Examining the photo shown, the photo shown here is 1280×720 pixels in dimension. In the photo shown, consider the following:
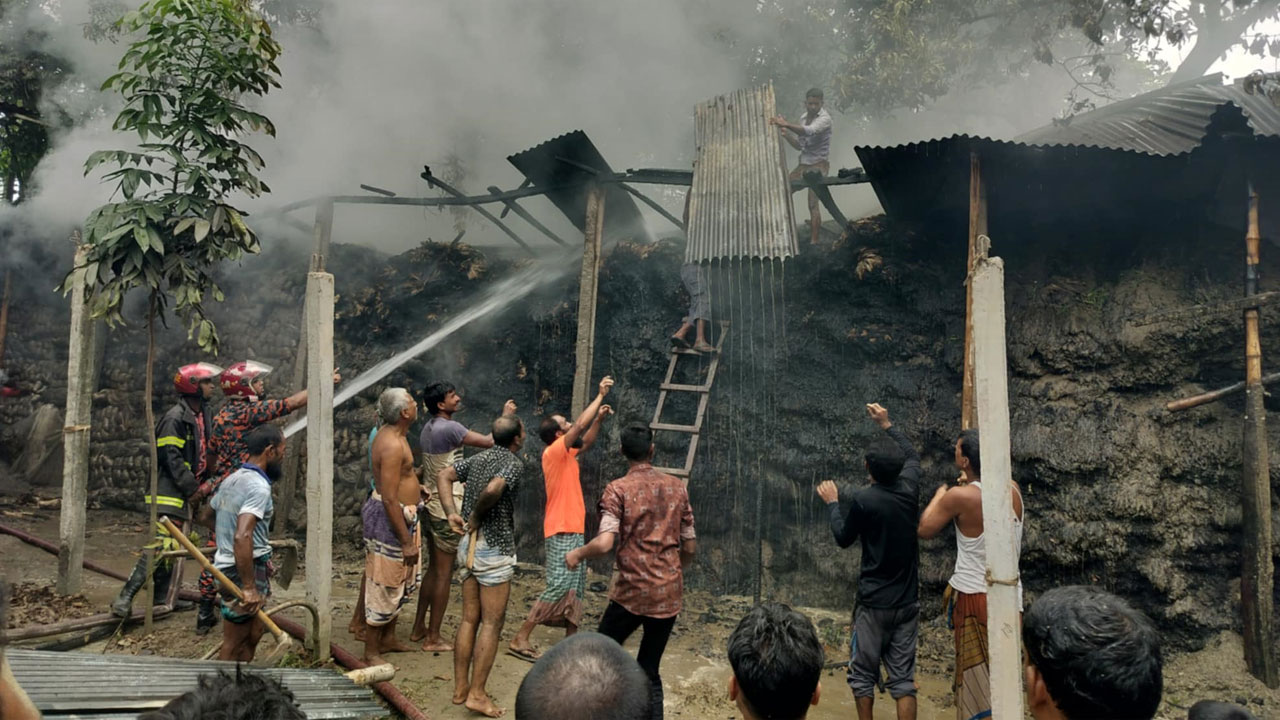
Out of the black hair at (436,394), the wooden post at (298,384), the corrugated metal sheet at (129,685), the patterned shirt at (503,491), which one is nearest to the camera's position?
the corrugated metal sheet at (129,685)

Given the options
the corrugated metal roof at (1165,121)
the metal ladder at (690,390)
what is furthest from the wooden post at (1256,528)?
the metal ladder at (690,390)

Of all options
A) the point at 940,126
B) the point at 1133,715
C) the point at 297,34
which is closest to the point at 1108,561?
the point at 1133,715

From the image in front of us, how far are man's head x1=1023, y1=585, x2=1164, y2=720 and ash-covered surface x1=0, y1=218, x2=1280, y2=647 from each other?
4.65m

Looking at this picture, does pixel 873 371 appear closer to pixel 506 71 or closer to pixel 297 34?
pixel 506 71

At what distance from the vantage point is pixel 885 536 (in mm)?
4340

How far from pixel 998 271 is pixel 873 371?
16.1 feet

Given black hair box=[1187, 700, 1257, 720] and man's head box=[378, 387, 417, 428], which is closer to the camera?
black hair box=[1187, 700, 1257, 720]

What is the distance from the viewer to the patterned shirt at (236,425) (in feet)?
17.9

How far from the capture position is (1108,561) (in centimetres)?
583

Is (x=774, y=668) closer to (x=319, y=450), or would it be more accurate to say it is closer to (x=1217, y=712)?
(x=1217, y=712)

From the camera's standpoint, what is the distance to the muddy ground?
5.14 meters

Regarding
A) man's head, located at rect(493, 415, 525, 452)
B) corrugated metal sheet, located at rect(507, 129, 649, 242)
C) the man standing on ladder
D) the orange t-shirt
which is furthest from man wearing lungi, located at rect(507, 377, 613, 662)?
the man standing on ladder

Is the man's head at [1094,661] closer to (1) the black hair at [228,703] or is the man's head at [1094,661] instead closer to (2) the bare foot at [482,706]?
(1) the black hair at [228,703]

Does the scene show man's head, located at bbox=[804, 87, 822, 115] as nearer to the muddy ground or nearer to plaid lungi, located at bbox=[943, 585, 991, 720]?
the muddy ground
